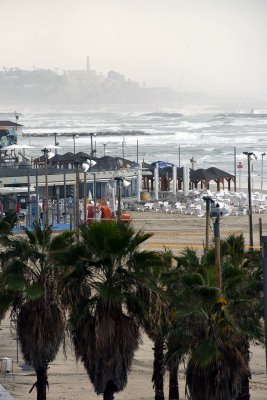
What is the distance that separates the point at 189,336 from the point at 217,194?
2829cm

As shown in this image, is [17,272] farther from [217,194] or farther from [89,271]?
[217,194]

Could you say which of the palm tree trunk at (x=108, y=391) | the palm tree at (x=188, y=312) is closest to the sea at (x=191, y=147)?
the palm tree trunk at (x=108, y=391)

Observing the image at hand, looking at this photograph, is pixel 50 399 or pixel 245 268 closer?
Result: pixel 245 268

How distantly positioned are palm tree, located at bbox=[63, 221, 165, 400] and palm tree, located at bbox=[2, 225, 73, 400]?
2.27ft

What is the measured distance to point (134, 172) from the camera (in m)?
39.7

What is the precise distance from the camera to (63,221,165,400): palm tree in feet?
38.3

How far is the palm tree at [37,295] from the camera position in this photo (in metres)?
12.7

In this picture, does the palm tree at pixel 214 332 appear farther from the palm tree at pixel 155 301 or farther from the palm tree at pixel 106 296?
the palm tree at pixel 106 296

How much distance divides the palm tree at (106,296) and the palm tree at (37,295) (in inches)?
27.2

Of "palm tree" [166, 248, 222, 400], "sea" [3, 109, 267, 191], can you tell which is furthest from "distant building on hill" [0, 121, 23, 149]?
"palm tree" [166, 248, 222, 400]

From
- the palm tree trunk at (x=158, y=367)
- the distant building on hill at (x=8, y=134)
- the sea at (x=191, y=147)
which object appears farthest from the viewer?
the sea at (x=191, y=147)

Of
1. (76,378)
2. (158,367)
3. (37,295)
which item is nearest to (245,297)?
(158,367)

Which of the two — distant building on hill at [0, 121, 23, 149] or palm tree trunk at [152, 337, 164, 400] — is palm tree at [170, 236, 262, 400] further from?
distant building on hill at [0, 121, 23, 149]

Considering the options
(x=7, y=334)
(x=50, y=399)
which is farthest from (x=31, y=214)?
(x=50, y=399)
